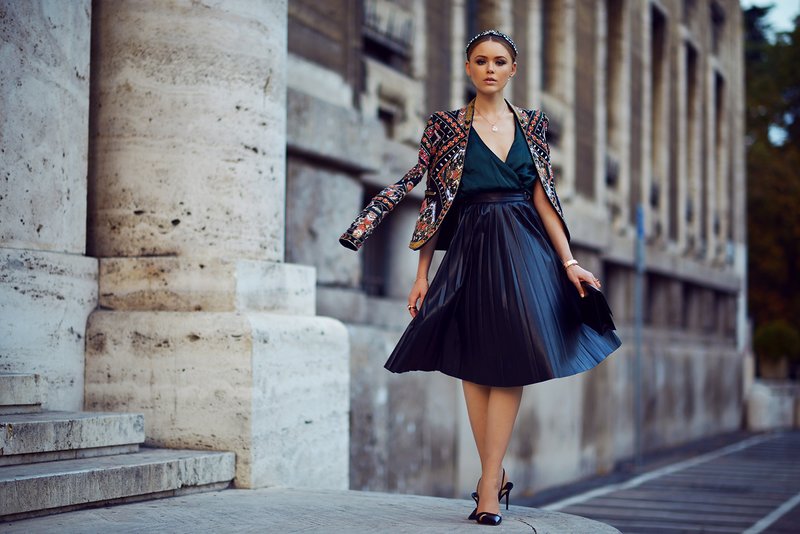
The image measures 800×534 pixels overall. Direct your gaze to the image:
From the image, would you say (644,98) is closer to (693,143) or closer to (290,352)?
(693,143)

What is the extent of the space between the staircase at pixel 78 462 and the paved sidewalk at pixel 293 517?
0.06 m

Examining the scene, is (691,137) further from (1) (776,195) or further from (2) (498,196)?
(2) (498,196)

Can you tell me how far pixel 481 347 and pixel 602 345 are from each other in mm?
496

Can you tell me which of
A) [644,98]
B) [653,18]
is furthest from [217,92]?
[653,18]

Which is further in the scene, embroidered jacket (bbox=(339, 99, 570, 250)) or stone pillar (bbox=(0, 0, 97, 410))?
stone pillar (bbox=(0, 0, 97, 410))

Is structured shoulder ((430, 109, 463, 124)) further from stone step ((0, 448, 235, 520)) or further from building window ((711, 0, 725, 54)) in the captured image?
building window ((711, 0, 725, 54))

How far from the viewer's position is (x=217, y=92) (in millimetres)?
6094

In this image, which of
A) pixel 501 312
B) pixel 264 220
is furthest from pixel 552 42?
pixel 501 312

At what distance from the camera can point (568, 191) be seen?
16.2 meters

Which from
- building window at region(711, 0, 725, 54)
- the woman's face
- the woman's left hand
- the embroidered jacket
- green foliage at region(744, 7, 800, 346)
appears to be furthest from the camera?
green foliage at region(744, 7, 800, 346)

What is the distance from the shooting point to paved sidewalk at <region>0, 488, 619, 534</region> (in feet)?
14.3

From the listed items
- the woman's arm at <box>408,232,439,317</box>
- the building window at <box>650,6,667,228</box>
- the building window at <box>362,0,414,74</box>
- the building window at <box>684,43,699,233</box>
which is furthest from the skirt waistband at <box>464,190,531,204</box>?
the building window at <box>684,43,699,233</box>

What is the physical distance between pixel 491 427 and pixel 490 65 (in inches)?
56.8

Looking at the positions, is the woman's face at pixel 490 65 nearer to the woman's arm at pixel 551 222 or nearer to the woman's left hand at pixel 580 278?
the woman's arm at pixel 551 222
